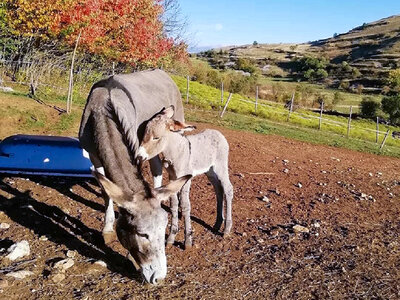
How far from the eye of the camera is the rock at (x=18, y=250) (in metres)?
5.39

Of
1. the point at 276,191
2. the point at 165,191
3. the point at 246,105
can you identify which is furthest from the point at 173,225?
the point at 246,105

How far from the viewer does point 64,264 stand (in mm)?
5301

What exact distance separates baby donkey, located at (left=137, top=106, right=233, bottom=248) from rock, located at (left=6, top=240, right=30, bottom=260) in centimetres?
202

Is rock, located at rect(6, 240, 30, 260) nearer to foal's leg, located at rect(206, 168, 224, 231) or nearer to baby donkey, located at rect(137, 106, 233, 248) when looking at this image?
baby donkey, located at rect(137, 106, 233, 248)

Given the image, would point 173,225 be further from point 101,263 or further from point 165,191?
point 165,191

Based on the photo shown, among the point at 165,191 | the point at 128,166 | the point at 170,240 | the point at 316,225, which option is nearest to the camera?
the point at 165,191

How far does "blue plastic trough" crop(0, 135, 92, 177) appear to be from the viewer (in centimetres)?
827

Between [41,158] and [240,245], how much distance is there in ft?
14.6

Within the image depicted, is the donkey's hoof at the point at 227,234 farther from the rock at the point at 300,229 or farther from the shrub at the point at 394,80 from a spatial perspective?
the shrub at the point at 394,80

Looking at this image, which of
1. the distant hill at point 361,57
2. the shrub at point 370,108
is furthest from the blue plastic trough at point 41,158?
the distant hill at point 361,57

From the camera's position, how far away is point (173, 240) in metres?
6.38

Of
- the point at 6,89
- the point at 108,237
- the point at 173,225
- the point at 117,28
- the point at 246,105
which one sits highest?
the point at 117,28

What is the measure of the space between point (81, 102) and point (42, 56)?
4.39m

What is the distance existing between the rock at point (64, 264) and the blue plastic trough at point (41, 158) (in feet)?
10.7
